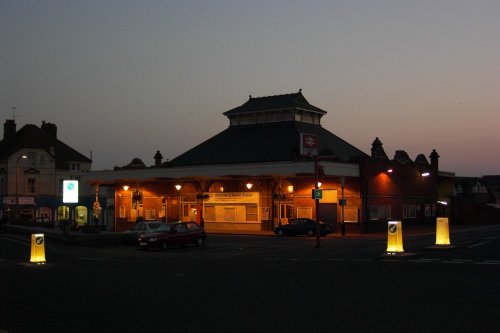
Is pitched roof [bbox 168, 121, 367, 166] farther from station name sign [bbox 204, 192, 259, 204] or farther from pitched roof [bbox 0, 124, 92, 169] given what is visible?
pitched roof [bbox 0, 124, 92, 169]

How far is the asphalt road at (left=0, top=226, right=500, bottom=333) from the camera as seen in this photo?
11094 millimetres

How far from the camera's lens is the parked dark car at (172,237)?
35500 millimetres

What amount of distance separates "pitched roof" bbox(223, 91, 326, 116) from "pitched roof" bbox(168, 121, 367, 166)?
1665mm

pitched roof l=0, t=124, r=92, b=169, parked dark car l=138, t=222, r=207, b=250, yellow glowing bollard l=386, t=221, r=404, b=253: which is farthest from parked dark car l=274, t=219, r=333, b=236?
pitched roof l=0, t=124, r=92, b=169

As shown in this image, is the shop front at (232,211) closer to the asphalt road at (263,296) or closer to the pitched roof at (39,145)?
the asphalt road at (263,296)

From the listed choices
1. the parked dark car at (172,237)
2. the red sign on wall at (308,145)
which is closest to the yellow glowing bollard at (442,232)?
the red sign on wall at (308,145)

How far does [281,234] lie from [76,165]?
49404mm

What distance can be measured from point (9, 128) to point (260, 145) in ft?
147

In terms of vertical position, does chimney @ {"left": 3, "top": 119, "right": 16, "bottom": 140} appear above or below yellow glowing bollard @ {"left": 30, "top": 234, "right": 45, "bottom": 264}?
above

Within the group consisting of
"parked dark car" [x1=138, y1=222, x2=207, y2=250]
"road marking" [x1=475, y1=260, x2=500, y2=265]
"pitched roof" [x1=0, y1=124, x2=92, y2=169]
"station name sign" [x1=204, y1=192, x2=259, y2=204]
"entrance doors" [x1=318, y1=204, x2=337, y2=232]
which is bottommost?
"road marking" [x1=475, y1=260, x2=500, y2=265]

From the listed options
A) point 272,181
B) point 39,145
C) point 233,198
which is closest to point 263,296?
point 272,181

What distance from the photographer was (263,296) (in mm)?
14445

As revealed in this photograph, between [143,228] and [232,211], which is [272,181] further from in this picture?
[143,228]

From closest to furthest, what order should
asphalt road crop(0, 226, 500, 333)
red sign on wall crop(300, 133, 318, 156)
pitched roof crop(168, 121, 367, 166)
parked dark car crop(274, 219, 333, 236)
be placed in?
asphalt road crop(0, 226, 500, 333)
red sign on wall crop(300, 133, 318, 156)
parked dark car crop(274, 219, 333, 236)
pitched roof crop(168, 121, 367, 166)
